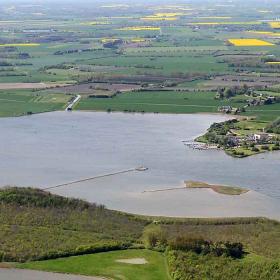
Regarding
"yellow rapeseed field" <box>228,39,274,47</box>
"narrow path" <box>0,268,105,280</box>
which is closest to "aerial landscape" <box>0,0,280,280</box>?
"narrow path" <box>0,268,105,280</box>

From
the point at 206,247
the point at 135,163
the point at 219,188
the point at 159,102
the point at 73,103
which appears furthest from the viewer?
the point at 73,103

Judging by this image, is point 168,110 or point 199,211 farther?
point 168,110

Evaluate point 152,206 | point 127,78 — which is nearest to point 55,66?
point 127,78

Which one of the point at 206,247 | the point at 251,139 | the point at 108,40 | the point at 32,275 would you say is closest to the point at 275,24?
the point at 108,40

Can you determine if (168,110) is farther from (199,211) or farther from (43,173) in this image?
(199,211)

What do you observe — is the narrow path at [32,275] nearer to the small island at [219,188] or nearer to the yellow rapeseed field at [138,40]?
the small island at [219,188]

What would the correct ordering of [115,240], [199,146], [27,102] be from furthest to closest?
[27,102]
[199,146]
[115,240]

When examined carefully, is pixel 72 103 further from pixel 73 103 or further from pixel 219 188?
pixel 219 188

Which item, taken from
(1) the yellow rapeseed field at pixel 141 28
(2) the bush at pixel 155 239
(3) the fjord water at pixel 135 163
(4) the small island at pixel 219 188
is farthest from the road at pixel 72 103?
(1) the yellow rapeseed field at pixel 141 28
